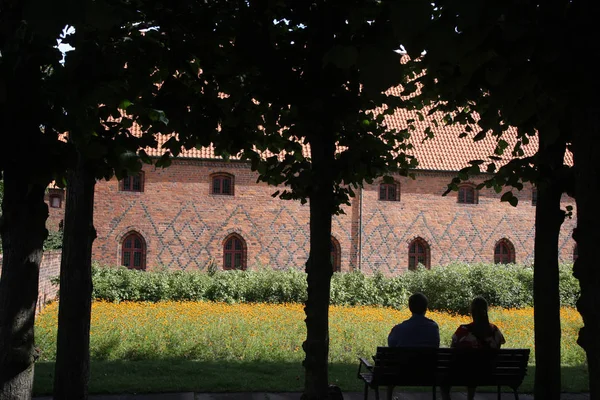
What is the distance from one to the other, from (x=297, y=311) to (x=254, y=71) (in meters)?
10.7

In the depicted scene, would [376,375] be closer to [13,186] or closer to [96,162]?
[96,162]

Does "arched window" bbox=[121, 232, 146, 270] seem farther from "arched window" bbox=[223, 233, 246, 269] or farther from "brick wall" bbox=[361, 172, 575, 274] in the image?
"brick wall" bbox=[361, 172, 575, 274]

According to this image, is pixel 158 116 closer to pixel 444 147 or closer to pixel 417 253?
pixel 417 253

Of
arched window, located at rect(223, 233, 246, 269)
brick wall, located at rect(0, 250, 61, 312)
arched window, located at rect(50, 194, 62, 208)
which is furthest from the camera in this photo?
arched window, located at rect(50, 194, 62, 208)

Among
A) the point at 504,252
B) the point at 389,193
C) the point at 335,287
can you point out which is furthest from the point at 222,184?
the point at 504,252

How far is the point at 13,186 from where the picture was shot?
4.05 metres

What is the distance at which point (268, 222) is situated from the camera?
78.7ft

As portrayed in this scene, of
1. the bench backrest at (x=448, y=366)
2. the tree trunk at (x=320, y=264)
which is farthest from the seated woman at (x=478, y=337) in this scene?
the tree trunk at (x=320, y=264)

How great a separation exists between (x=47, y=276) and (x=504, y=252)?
17907 mm

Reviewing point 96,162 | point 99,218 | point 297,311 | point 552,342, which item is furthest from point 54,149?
point 99,218

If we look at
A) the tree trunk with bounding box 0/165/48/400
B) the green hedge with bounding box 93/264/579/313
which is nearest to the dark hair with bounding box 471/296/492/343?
the tree trunk with bounding box 0/165/48/400

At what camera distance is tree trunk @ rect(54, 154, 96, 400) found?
18.9 feet

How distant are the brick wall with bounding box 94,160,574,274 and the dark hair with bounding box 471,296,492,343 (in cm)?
1758

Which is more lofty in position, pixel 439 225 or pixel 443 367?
pixel 439 225
